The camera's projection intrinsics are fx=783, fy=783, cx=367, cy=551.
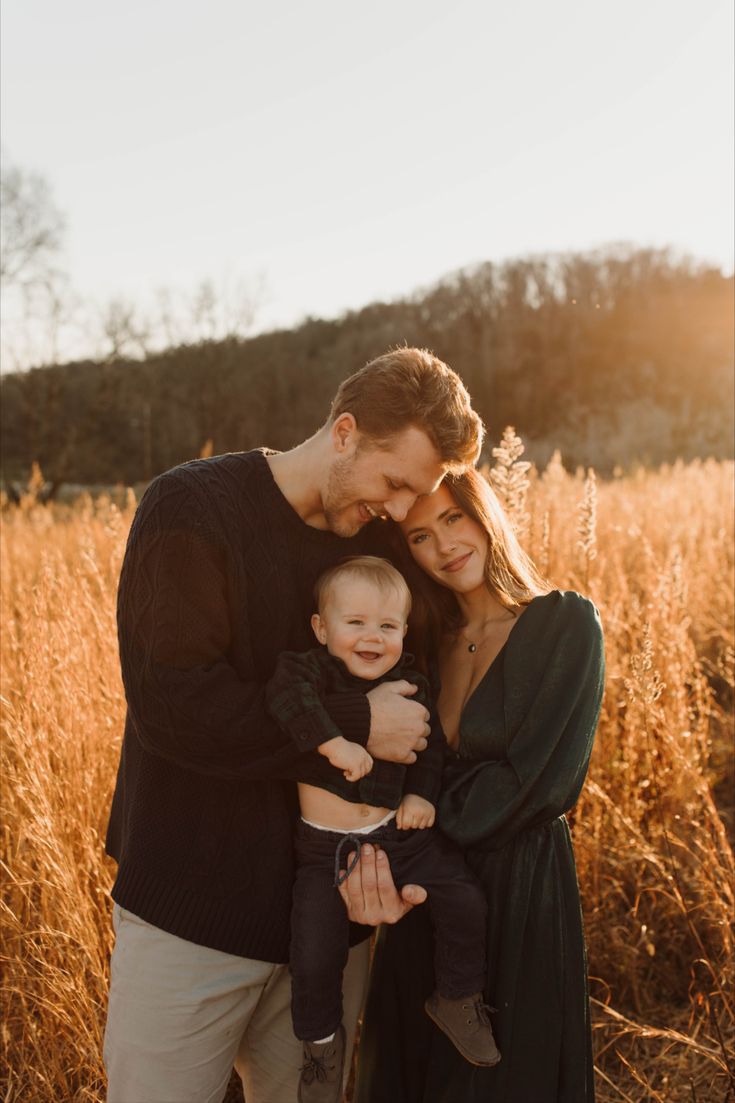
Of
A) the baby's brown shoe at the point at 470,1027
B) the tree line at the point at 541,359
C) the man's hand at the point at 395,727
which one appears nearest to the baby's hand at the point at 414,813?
the man's hand at the point at 395,727

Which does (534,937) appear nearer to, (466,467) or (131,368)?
(466,467)

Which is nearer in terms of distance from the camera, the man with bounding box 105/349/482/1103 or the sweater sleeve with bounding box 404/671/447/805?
the man with bounding box 105/349/482/1103

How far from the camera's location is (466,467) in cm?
218

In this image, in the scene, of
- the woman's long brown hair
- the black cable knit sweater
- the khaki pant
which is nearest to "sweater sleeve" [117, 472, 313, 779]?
the black cable knit sweater

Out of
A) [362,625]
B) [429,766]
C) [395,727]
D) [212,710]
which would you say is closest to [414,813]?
[429,766]

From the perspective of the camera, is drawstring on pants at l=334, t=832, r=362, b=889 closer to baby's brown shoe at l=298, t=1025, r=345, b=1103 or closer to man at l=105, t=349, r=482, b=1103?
man at l=105, t=349, r=482, b=1103

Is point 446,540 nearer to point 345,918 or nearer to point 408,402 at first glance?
point 408,402

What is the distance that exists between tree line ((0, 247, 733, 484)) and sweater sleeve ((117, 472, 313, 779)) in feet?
67.0

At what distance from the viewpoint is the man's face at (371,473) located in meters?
2.01

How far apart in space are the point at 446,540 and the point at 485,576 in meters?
0.17

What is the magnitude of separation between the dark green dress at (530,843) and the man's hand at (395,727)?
186mm

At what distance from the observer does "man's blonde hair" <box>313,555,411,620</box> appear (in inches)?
78.8

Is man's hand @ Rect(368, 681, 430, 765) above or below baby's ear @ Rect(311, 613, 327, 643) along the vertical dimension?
below

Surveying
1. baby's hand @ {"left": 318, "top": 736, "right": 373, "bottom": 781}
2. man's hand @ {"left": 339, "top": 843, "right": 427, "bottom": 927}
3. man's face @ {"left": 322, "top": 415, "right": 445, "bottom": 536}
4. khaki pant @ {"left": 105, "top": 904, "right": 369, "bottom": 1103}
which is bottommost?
khaki pant @ {"left": 105, "top": 904, "right": 369, "bottom": 1103}
